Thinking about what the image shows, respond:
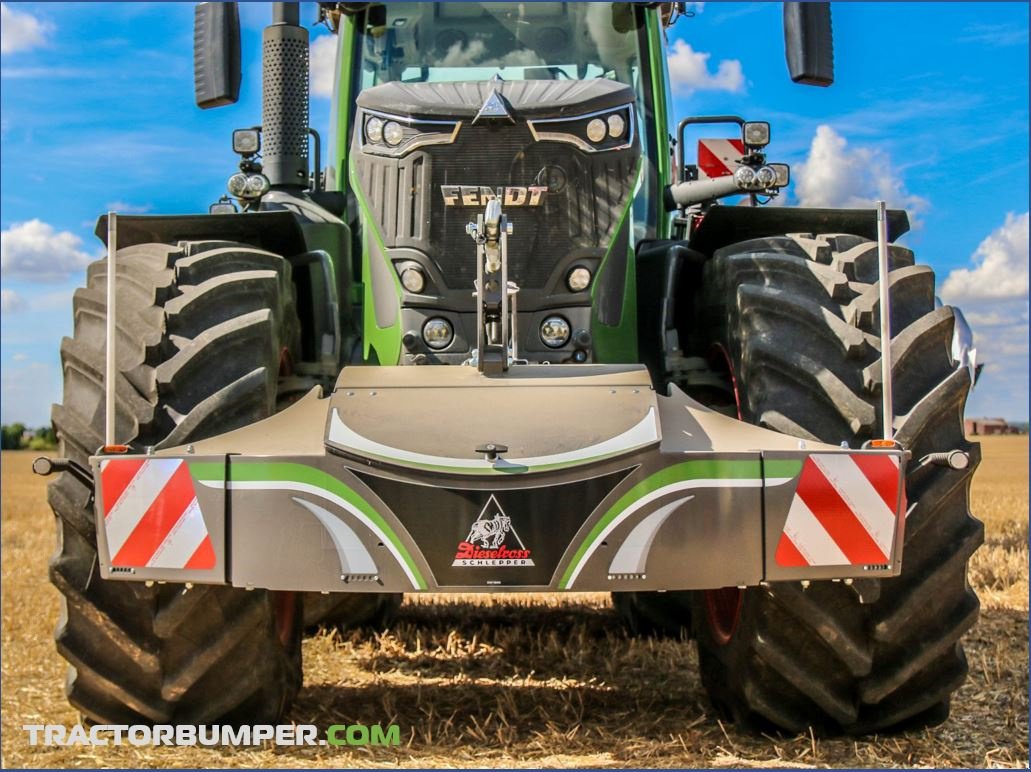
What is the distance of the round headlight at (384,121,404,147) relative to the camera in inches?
199

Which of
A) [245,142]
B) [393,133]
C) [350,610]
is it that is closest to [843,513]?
[393,133]

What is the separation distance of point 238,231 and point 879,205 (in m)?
2.61

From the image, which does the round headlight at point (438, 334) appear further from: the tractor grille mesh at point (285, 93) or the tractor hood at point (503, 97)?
the tractor grille mesh at point (285, 93)

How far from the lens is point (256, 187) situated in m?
5.44

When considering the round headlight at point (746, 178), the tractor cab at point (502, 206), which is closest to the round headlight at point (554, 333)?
the tractor cab at point (502, 206)

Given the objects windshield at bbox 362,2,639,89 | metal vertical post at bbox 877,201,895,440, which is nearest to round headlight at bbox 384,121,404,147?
windshield at bbox 362,2,639,89

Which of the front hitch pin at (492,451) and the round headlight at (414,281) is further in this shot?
the round headlight at (414,281)

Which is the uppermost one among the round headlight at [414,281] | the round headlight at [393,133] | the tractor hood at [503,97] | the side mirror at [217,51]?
the side mirror at [217,51]

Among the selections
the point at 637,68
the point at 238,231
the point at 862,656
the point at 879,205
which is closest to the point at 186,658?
the point at 238,231

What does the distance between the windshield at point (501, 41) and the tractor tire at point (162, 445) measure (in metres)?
1.72

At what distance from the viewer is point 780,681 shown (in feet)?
14.2

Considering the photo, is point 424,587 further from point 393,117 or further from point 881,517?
point 393,117

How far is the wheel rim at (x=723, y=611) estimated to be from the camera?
449 centimetres

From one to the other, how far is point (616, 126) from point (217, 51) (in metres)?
1.67
